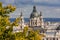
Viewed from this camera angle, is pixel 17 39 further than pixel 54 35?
No

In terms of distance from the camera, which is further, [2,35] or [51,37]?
[51,37]

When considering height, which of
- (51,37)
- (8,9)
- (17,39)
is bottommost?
(51,37)

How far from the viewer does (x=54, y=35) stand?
74688mm

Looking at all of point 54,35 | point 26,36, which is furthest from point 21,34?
point 54,35

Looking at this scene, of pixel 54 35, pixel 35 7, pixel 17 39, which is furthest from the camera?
pixel 35 7

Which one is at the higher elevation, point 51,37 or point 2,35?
point 2,35

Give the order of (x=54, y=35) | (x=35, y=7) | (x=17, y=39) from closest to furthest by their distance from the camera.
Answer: (x=17, y=39), (x=54, y=35), (x=35, y=7)

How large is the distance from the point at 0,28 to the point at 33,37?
115 cm

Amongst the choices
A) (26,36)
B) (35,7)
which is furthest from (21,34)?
(35,7)

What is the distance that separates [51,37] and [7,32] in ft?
204

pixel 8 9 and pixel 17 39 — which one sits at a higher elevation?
pixel 8 9

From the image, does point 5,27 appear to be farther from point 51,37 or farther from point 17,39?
point 51,37

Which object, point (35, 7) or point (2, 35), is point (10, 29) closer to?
point (2, 35)

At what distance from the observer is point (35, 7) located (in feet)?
345
